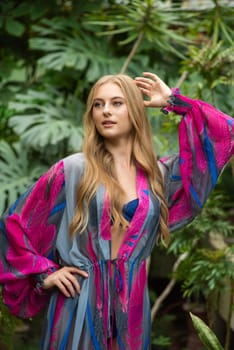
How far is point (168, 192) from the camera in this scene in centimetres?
286

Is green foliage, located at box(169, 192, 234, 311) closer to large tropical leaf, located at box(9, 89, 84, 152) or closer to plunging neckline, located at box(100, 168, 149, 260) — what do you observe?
large tropical leaf, located at box(9, 89, 84, 152)

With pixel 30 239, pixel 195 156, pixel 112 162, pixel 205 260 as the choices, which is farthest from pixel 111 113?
pixel 205 260

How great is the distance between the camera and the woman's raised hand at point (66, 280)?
2.63 m

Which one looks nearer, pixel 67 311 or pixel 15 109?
pixel 67 311

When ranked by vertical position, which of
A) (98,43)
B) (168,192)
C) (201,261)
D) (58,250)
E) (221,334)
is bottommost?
(221,334)

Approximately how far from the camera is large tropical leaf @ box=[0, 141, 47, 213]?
174 inches

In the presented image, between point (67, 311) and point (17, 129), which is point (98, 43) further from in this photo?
point (67, 311)

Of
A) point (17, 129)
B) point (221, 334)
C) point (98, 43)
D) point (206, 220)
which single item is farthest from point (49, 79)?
point (221, 334)

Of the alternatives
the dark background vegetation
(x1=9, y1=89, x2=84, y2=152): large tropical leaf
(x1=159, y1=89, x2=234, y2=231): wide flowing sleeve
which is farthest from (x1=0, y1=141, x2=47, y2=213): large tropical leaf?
(x1=159, y1=89, x2=234, y2=231): wide flowing sleeve

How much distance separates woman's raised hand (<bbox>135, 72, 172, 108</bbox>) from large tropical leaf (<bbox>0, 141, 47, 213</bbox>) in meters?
1.76

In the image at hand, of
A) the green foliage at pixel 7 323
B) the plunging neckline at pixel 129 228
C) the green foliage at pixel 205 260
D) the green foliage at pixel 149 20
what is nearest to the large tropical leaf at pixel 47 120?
the green foliage at pixel 149 20

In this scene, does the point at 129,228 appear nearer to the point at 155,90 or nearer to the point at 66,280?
the point at 66,280

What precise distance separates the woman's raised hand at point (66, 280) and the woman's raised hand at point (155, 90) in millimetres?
735

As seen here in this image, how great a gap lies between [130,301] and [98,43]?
297 cm
